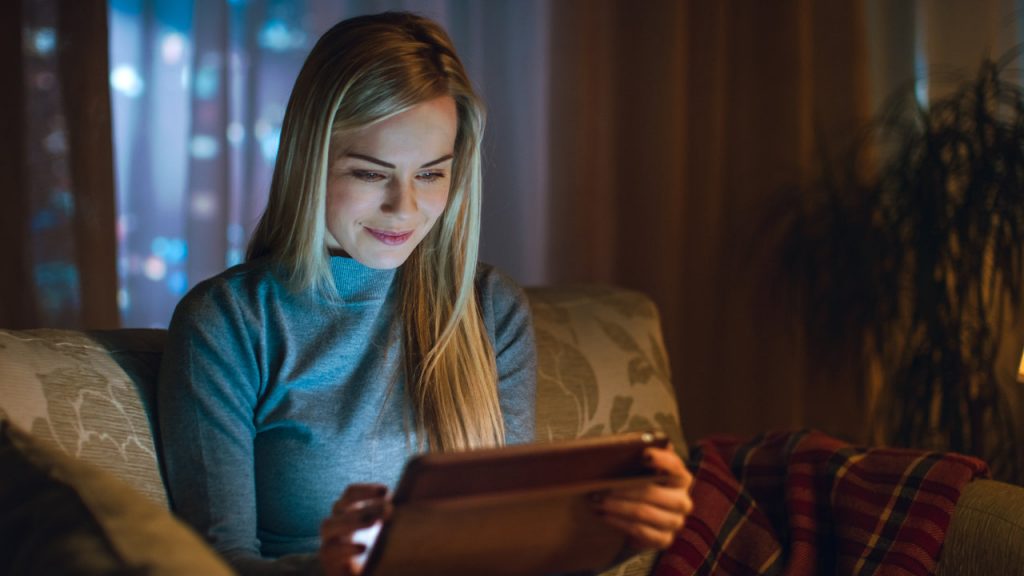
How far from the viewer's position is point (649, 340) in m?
1.95

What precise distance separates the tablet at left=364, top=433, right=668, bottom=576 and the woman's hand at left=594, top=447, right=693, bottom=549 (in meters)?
0.01

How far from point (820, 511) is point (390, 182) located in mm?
837

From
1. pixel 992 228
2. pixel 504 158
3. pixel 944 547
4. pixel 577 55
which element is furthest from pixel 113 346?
pixel 992 228

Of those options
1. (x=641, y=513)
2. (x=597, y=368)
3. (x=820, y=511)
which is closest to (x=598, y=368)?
(x=597, y=368)

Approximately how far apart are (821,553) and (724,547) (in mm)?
147

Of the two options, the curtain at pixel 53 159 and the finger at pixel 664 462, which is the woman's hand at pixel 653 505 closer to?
the finger at pixel 664 462

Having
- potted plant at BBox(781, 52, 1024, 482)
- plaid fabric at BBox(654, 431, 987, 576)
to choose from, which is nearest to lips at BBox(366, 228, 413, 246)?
plaid fabric at BBox(654, 431, 987, 576)

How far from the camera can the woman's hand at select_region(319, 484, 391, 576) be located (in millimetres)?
977

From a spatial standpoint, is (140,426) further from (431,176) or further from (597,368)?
(597,368)

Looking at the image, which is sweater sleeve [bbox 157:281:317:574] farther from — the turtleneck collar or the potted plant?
the potted plant

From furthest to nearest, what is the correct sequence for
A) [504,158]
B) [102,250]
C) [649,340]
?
[504,158] → [102,250] → [649,340]

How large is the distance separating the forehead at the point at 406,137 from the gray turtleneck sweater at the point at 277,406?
177mm

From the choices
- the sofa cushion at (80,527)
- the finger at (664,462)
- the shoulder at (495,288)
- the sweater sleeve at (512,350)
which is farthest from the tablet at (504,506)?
the shoulder at (495,288)

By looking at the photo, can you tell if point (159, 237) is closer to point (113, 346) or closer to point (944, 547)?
point (113, 346)
